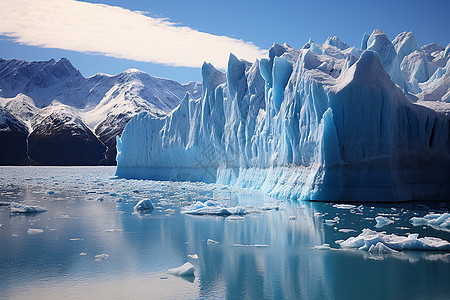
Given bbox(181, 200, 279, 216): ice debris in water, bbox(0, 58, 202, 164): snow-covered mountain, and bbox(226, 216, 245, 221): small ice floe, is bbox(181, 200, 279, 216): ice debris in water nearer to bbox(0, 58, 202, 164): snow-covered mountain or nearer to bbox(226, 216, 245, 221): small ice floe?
bbox(226, 216, 245, 221): small ice floe

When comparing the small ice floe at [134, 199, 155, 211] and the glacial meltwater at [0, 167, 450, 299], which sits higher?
the small ice floe at [134, 199, 155, 211]

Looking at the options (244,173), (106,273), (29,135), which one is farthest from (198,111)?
(29,135)

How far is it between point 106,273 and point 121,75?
11752 centimetres

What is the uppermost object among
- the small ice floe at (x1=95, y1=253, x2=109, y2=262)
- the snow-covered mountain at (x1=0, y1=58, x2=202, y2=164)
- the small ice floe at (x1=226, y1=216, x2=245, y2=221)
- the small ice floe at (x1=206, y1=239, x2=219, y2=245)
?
the snow-covered mountain at (x1=0, y1=58, x2=202, y2=164)

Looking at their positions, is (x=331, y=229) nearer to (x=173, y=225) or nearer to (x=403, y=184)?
(x=173, y=225)

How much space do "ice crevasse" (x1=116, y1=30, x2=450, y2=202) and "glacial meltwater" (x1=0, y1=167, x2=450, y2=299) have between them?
2445 millimetres

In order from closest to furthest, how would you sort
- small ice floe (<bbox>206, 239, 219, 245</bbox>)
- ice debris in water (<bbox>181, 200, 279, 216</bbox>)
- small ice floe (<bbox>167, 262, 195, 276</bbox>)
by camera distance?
small ice floe (<bbox>167, 262, 195, 276</bbox>) < small ice floe (<bbox>206, 239, 219, 245</bbox>) < ice debris in water (<bbox>181, 200, 279, 216</bbox>)

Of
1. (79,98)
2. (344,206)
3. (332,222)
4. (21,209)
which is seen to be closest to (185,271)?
(332,222)

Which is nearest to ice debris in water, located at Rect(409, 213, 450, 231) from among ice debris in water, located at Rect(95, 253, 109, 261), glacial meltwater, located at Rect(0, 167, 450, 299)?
glacial meltwater, located at Rect(0, 167, 450, 299)

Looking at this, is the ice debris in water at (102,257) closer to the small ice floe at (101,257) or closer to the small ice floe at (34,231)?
the small ice floe at (101,257)

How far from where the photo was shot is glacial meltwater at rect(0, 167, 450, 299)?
5.80m

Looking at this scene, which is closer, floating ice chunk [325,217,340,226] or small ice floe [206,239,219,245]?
small ice floe [206,239,219,245]

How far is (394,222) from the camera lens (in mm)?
10836

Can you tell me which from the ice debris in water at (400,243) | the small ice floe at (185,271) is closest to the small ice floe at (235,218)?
the ice debris in water at (400,243)
